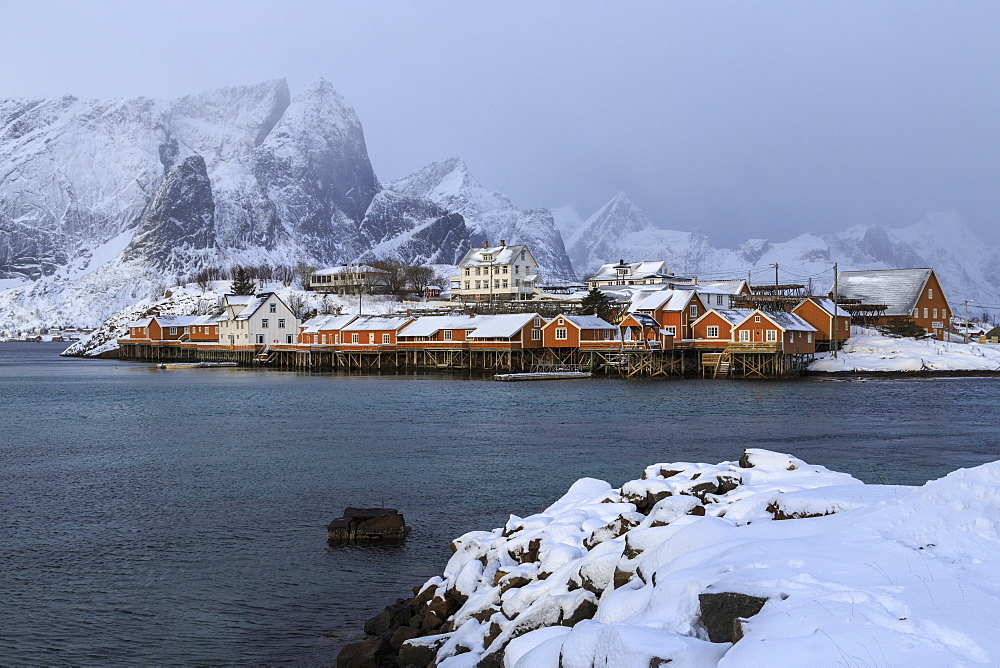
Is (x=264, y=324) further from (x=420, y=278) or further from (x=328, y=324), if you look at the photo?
(x=420, y=278)

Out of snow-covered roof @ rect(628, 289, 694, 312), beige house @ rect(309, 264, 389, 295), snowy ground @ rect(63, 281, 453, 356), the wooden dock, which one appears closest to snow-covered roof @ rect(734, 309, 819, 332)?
the wooden dock

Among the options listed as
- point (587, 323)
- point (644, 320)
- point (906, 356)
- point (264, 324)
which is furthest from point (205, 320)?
point (906, 356)

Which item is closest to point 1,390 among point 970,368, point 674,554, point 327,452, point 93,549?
point 327,452

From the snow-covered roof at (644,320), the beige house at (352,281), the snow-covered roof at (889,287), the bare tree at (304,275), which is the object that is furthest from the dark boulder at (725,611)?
the bare tree at (304,275)

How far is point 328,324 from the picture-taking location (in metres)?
92.9

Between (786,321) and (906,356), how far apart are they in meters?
10.5

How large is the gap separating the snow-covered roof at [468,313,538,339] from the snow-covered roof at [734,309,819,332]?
19.2 meters

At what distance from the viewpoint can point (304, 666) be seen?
12.5 meters

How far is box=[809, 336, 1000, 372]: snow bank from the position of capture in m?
66.0

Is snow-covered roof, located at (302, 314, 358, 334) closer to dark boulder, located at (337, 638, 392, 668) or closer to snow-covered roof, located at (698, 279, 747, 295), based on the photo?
snow-covered roof, located at (698, 279, 747, 295)

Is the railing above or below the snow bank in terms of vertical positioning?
above

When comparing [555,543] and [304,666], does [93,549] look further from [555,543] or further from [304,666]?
[555,543]

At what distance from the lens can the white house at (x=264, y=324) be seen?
10031cm

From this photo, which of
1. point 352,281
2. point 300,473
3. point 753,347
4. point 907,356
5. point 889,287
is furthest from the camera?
point 352,281
